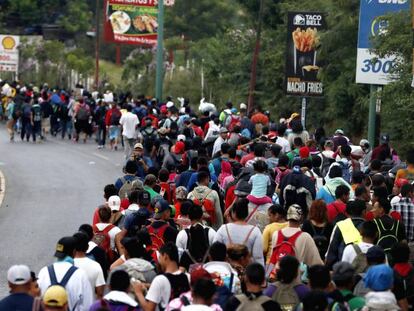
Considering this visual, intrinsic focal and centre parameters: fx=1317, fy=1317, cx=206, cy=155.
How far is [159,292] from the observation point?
11.0 meters

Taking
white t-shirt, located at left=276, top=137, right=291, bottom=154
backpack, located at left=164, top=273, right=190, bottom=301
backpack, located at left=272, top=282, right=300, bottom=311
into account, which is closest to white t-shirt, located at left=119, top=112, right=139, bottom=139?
Result: white t-shirt, located at left=276, top=137, right=291, bottom=154

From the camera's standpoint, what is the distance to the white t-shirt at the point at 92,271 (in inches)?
471

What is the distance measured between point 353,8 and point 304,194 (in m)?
17.2

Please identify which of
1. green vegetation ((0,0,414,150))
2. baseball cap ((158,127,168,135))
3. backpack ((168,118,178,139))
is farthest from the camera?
backpack ((168,118,178,139))

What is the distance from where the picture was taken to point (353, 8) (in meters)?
33.3

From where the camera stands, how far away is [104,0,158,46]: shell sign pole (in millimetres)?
52594

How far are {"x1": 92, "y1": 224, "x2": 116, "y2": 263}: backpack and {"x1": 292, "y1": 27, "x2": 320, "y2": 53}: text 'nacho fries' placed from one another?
1559 centimetres

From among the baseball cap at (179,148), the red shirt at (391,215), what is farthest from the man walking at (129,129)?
the red shirt at (391,215)

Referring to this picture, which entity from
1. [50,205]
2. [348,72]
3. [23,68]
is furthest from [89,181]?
[23,68]

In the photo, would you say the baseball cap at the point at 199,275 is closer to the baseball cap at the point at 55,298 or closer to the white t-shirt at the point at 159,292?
the white t-shirt at the point at 159,292

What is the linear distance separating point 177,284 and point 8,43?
5214 centimetres

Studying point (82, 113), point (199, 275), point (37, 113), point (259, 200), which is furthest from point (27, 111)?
point (199, 275)

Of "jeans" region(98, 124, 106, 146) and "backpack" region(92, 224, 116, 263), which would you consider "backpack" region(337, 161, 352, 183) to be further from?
"jeans" region(98, 124, 106, 146)

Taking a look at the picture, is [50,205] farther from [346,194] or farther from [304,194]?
[346,194]
